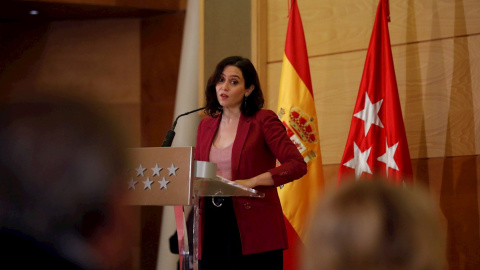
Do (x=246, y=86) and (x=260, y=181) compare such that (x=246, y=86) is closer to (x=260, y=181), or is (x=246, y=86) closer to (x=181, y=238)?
(x=260, y=181)

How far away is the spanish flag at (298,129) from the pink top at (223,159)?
1.19 m

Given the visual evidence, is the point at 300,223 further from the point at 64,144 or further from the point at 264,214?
the point at 64,144

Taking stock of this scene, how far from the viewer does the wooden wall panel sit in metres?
4.17

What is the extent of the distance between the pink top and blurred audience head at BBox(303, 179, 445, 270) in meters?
2.26

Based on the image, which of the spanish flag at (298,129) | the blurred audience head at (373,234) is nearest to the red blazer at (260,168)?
the spanish flag at (298,129)

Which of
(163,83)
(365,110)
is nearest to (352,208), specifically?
(365,110)

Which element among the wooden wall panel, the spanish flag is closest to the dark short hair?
the spanish flag

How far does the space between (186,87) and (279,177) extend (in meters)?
3.46

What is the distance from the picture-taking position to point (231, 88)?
3100 millimetres

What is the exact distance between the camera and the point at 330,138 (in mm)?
4512

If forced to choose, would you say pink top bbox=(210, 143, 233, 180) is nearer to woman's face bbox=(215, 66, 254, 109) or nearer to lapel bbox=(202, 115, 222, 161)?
lapel bbox=(202, 115, 222, 161)

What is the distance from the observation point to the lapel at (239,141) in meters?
2.92

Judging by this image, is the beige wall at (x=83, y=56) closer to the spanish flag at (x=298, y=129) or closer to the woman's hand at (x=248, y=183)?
the spanish flag at (x=298, y=129)

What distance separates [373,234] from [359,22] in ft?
13.2
